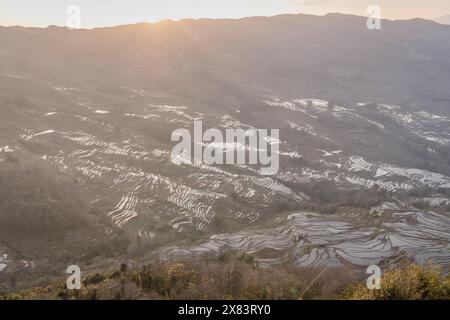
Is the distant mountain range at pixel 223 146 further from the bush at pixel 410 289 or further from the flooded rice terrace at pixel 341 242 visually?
the bush at pixel 410 289

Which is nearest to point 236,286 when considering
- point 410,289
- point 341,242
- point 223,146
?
point 410,289

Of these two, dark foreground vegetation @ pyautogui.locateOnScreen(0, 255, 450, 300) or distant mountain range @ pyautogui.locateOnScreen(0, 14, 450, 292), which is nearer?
dark foreground vegetation @ pyautogui.locateOnScreen(0, 255, 450, 300)

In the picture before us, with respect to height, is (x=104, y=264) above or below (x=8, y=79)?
below

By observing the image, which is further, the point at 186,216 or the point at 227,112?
the point at 227,112

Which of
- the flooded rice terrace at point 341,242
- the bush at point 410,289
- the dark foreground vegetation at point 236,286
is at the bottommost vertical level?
the flooded rice terrace at point 341,242

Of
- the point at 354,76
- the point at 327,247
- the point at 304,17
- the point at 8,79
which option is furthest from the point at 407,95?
the point at 327,247

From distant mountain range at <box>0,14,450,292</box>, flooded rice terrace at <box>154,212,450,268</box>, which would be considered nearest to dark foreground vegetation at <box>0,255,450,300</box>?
flooded rice terrace at <box>154,212,450,268</box>

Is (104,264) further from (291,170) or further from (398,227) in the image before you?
(291,170)

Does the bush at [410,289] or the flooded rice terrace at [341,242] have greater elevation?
the bush at [410,289]

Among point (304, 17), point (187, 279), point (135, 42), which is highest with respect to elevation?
point (304, 17)

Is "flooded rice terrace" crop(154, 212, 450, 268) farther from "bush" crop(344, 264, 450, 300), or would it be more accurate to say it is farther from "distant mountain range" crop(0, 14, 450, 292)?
"bush" crop(344, 264, 450, 300)

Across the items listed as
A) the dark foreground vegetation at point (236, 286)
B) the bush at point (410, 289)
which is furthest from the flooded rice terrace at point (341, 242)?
the bush at point (410, 289)
